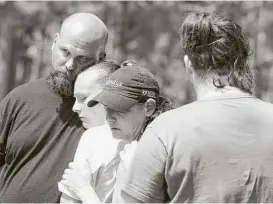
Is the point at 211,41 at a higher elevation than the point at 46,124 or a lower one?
higher

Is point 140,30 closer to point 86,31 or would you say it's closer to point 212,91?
point 86,31

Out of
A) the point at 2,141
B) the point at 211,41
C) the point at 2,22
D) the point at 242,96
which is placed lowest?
the point at 2,22

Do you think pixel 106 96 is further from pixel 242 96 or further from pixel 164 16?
pixel 164 16

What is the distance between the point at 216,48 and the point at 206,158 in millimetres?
363

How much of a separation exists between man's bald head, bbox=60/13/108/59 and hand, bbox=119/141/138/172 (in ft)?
2.20

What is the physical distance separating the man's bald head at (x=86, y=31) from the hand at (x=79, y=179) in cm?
65

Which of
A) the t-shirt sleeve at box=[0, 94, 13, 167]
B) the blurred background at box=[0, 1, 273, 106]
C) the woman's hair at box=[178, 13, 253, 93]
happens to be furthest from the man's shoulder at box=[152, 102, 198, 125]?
the blurred background at box=[0, 1, 273, 106]

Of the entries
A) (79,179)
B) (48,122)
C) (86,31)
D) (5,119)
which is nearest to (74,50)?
(86,31)

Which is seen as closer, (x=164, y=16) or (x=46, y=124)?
(x=46, y=124)

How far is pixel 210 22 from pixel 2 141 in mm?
1329

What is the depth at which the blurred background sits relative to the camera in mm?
10509

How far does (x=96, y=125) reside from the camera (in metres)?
3.15

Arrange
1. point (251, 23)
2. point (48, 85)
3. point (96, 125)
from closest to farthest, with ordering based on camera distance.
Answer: point (96, 125) < point (48, 85) < point (251, 23)

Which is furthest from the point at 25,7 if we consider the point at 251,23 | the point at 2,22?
the point at 251,23
